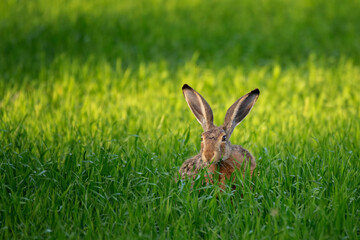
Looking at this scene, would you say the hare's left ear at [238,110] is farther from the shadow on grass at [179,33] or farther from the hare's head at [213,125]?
the shadow on grass at [179,33]

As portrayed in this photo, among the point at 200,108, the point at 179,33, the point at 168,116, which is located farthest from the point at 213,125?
the point at 179,33

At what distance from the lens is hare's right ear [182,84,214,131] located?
176 inches

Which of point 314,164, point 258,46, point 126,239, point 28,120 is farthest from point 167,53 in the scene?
point 126,239

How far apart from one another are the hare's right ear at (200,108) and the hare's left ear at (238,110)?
140 mm

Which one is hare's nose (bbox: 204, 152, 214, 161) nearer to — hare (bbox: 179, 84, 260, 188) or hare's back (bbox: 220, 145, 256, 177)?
hare (bbox: 179, 84, 260, 188)

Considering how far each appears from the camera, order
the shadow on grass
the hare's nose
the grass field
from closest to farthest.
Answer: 1. the grass field
2. the hare's nose
3. the shadow on grass

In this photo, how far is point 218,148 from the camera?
4129 mm

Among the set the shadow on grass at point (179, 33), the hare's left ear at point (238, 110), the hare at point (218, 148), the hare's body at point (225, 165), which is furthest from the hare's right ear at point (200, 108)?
the shadow on grass at point (179, 33)

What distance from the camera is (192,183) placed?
4332 millimetres

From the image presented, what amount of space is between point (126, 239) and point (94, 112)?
3424mm

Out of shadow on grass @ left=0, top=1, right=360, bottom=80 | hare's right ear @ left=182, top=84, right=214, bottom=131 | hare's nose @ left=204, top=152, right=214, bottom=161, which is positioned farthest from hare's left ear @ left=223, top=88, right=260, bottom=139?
shadow on grass @ left=0, top=1, right=360, bottom=80

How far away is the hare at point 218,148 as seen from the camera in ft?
13.6

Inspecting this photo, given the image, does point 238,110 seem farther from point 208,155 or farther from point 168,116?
point 168,116

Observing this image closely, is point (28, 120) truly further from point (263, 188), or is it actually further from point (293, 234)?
Answer: point (293, 234)
